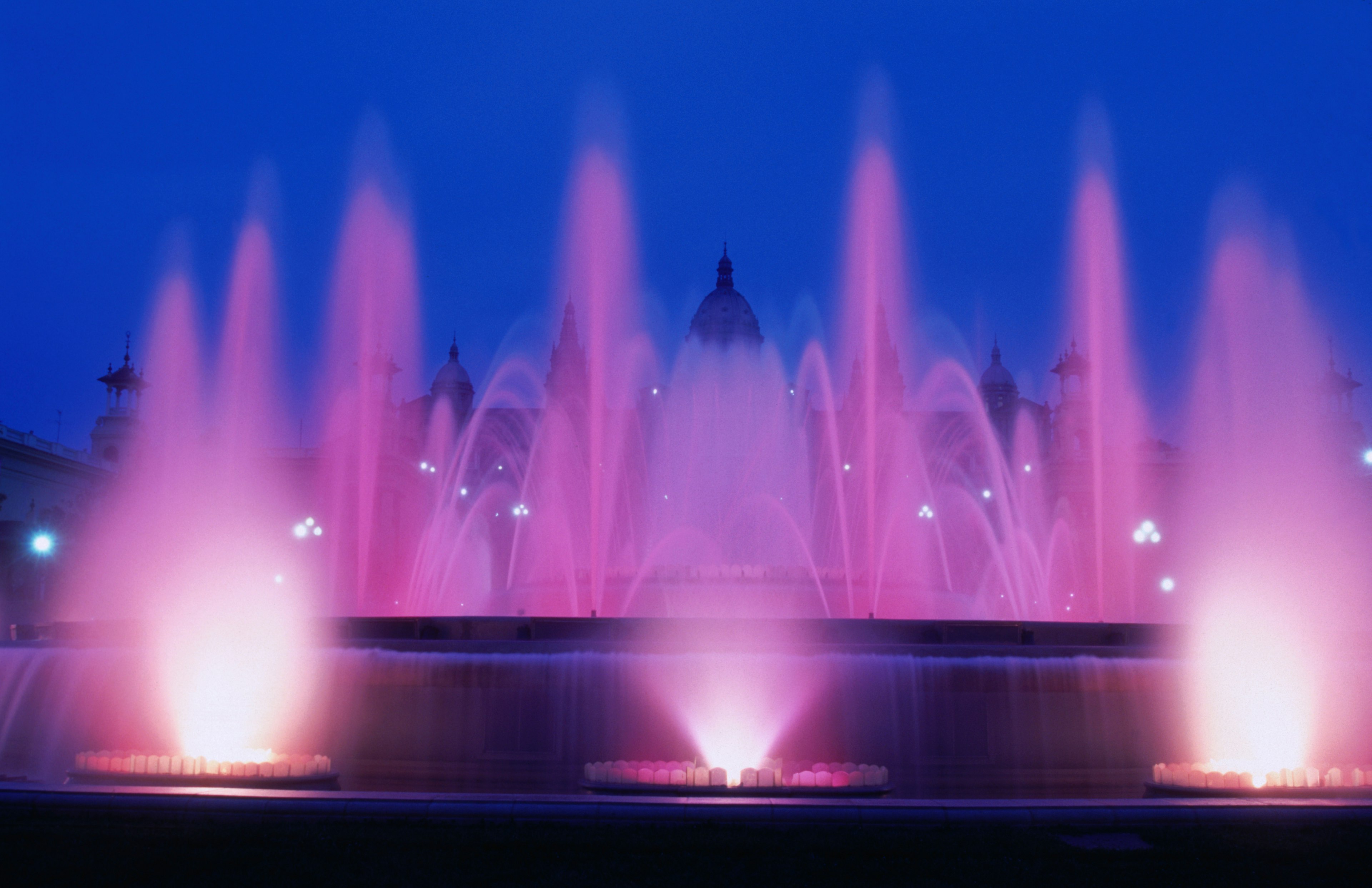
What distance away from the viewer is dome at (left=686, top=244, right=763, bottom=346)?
99.1 m

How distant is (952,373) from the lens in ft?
238

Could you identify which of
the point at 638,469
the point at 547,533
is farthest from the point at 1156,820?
the point at 638,469

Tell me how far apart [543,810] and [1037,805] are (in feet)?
13.3

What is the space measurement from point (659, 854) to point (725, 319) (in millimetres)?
92242

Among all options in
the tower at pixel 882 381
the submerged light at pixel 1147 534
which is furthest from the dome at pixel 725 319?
the submerged light at pixel 1147 534

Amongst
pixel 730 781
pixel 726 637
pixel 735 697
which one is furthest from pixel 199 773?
pixel 726 637

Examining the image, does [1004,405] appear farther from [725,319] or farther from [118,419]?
[118,419]

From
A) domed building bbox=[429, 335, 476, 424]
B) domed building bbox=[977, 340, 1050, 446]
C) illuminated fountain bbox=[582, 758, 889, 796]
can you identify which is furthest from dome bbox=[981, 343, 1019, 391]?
illuminated fountain bbox=[582, 758, 889, 796]

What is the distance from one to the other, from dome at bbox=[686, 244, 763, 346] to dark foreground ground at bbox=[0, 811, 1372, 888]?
8898 centimetres

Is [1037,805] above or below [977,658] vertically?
below

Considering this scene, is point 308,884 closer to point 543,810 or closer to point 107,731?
point 543,810

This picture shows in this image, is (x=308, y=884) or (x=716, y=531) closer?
(x=308, y=884)

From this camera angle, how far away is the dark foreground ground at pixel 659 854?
299 inches

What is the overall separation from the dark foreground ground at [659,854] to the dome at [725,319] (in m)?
89.0
